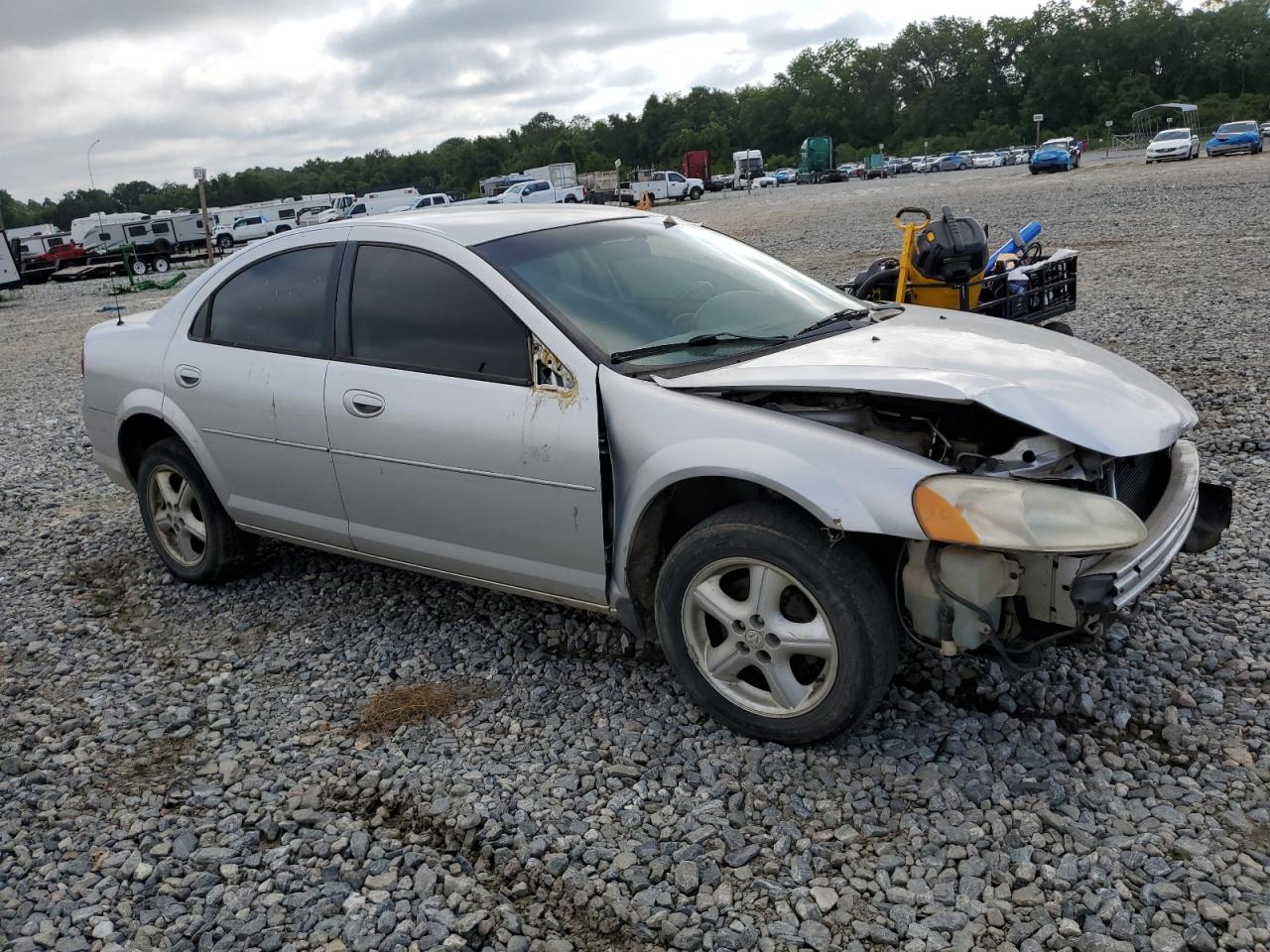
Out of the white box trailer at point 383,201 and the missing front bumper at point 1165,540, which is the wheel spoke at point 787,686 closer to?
the missing front bumper at point 1165,540

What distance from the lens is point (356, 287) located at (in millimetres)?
4133

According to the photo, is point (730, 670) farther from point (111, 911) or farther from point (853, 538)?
point (111, 911)

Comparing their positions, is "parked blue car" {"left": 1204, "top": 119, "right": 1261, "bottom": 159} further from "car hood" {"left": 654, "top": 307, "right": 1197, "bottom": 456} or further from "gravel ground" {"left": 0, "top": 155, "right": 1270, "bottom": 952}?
"car hood" {"left": 654, "top": 307, "right": 1197, "bottom": 456}

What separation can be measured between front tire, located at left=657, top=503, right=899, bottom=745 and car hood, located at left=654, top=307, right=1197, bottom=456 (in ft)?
1.49

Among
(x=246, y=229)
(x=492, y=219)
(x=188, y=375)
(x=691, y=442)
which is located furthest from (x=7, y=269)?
(x=691, y=442)

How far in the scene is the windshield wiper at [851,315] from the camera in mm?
3869

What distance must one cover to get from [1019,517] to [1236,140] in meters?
44.4

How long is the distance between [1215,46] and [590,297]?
112978mm

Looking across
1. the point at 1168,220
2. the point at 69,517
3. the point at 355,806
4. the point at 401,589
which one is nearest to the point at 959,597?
the point at 355,806

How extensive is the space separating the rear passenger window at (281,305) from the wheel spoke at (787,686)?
222 centimetres

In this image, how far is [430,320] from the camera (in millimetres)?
3863

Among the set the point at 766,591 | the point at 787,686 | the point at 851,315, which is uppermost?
the point at 851,315

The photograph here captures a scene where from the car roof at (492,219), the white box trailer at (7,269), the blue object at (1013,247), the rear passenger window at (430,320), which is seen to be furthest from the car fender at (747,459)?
the white box trailer at (7,269)

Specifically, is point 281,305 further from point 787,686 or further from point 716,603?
point 787,686
